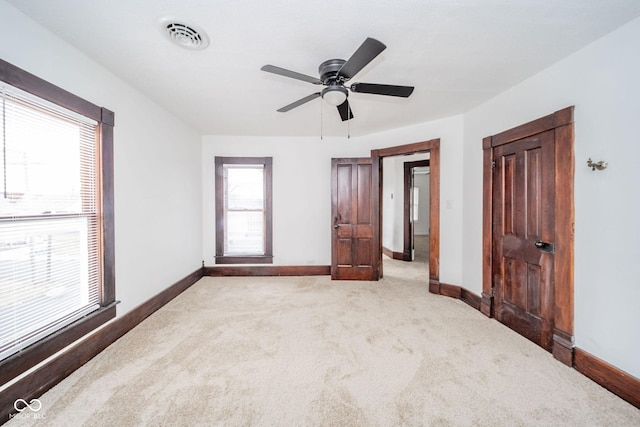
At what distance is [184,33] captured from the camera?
5.88ft

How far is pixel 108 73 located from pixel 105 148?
2.33ft

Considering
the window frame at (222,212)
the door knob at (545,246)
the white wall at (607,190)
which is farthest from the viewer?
the window frame at (222,212)

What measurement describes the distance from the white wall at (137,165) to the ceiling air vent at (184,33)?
0.88 meters

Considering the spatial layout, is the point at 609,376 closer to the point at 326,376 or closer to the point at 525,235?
the point at 525,235

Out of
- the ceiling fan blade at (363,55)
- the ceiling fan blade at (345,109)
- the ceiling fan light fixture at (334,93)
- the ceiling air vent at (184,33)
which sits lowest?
the ceiling fan light fixture at (334,93)

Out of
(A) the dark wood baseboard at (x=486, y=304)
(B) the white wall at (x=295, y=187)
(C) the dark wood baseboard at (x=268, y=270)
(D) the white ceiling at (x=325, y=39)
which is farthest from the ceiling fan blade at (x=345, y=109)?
(C) the dark wood baseboard at (x=268, y=270)

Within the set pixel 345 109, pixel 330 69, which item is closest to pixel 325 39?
pixel 330 69

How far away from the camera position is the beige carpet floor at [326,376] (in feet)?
5.13

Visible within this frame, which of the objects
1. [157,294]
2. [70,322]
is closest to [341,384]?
[70,322]

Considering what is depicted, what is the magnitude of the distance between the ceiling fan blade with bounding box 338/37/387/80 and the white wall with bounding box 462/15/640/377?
1734 millimetres

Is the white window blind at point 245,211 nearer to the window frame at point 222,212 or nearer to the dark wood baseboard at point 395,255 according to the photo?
the window frame at point 222,212

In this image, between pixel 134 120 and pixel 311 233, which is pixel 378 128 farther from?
pixel 134 120

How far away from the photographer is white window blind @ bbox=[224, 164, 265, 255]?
15.2 ft

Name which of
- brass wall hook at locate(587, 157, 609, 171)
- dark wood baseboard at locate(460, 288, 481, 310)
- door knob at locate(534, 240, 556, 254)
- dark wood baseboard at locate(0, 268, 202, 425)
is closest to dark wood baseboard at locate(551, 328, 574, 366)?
door knob at locate(534, 240, 556, 254)
